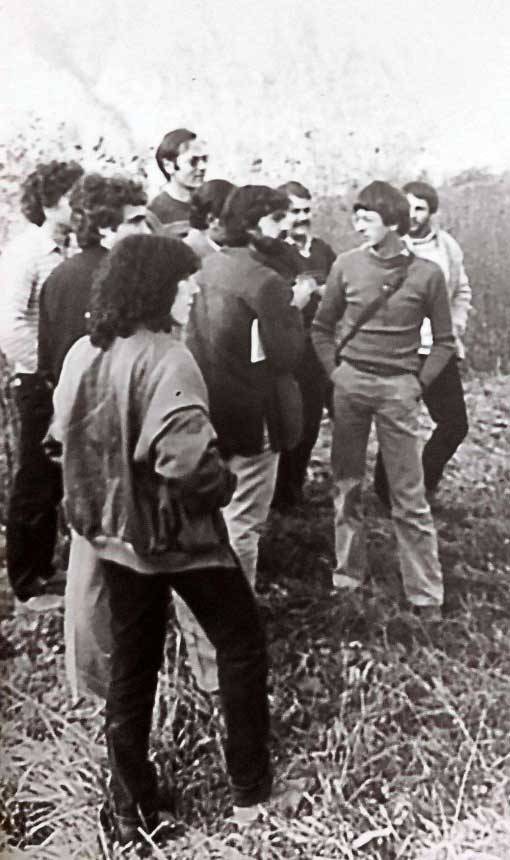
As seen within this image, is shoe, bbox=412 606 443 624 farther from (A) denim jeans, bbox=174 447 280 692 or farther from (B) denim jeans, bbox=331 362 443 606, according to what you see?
(A) denim jeans, bbox=174 447 280 692

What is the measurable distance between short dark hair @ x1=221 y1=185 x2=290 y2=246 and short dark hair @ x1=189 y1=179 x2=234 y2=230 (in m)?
0.01

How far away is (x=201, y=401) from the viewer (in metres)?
1.80

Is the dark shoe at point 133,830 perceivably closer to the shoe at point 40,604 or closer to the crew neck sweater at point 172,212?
the shoe at point 40,604

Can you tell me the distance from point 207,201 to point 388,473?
0.59 metres

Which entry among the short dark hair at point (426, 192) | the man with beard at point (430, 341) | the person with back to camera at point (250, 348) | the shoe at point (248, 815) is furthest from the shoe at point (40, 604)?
the short dark hair at point (426, 192)

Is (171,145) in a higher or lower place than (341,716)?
higher

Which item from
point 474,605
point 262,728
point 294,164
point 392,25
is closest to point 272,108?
point 294,164

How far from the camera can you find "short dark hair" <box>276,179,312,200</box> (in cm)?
189

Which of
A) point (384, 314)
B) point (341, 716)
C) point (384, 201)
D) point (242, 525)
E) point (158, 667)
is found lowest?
point (341, 716)

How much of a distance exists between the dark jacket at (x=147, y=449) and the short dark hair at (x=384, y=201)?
1.37 feet

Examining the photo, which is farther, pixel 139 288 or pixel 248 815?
pixel 248 815

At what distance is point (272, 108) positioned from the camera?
1.90m

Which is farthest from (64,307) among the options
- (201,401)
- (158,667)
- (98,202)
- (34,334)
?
(158,667)

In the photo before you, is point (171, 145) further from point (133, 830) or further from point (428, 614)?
point (133, 830)
